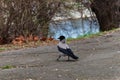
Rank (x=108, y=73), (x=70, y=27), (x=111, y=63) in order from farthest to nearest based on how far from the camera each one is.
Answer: (x=70, y=27) < (x=111, y=63) < (x=108, y=73)

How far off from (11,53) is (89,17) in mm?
8279

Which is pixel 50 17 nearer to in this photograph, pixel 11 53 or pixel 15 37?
pixel 15 37

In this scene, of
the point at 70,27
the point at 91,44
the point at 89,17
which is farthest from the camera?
the point at 89,17

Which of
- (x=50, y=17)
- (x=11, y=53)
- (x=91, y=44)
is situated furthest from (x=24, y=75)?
(x=50, y=17)

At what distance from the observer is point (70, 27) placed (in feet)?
53.4

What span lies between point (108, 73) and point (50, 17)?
7.21 meters

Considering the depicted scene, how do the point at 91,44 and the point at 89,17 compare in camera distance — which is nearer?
the point at 91,44

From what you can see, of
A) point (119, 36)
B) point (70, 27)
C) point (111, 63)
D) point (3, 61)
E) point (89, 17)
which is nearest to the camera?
point (111, 63)

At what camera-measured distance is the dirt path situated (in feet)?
24.8

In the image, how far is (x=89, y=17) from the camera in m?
18.7

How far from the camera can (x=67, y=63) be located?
348 inches

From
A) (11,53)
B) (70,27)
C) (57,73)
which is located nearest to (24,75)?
(57,73)

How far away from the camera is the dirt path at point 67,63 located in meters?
7.56

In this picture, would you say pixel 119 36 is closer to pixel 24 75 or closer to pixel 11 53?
pixel 11 53
